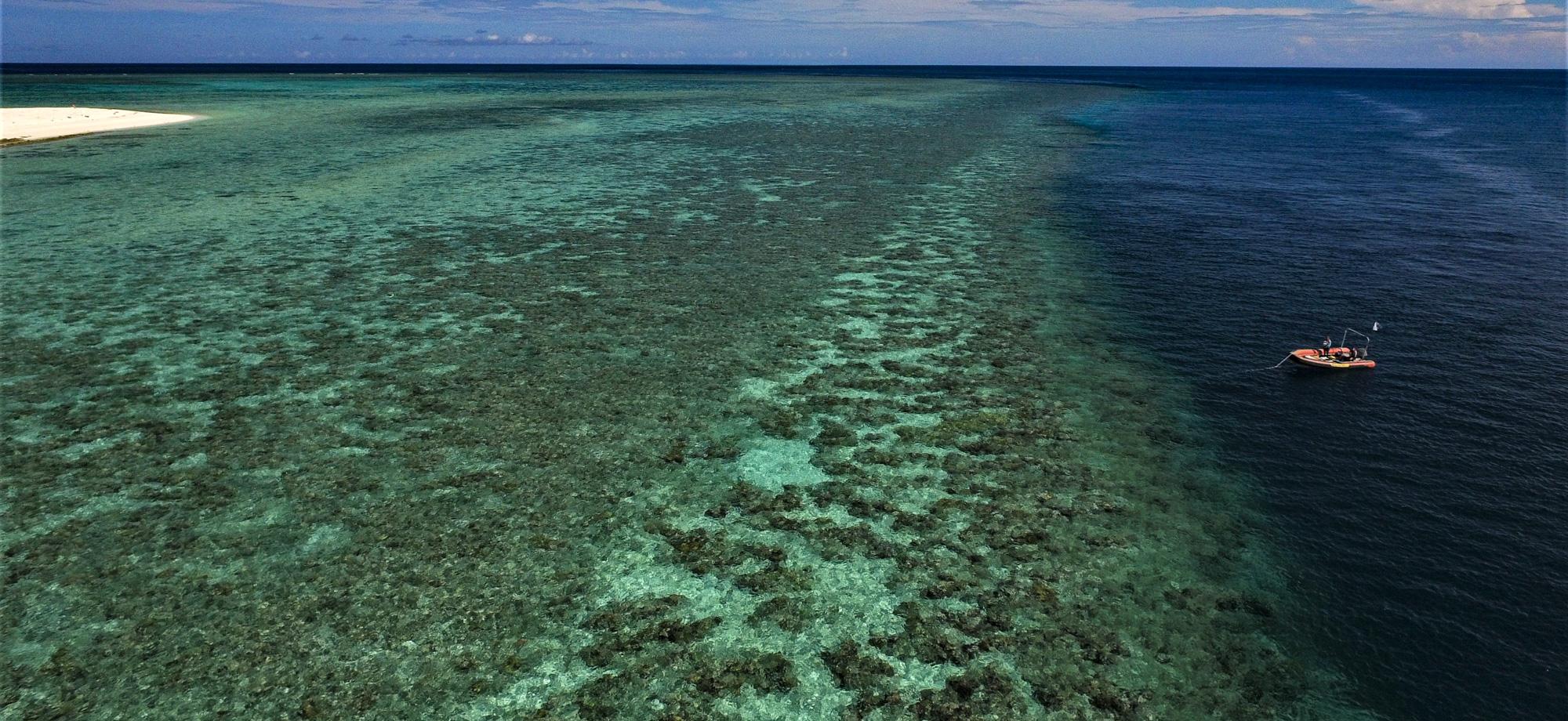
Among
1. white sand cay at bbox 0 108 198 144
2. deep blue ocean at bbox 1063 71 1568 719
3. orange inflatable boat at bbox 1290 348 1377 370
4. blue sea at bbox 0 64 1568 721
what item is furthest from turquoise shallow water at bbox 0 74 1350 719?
white sand cay at bbox 0 108 198 144

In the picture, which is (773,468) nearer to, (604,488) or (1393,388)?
(604,488)

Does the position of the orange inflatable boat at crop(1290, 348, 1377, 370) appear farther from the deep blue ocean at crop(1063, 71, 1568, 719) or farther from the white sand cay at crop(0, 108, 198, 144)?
the white sand cay at crop(0, 108, 198, 144)

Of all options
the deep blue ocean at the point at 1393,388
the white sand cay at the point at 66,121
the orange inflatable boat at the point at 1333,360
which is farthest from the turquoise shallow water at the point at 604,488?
the white sand cay at the point at 66,121

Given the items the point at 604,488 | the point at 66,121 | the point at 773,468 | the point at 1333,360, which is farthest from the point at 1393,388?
the point at 66,121

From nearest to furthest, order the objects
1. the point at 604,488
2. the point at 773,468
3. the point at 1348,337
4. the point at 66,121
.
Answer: the point at 604,488
the point at 773,468
the point at 1348,337
the point at 66,121

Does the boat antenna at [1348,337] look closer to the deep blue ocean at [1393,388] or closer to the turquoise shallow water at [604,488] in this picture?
the deep blue ocean at [1393,388]

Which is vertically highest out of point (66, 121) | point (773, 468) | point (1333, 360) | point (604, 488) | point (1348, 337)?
point (66, 121)
